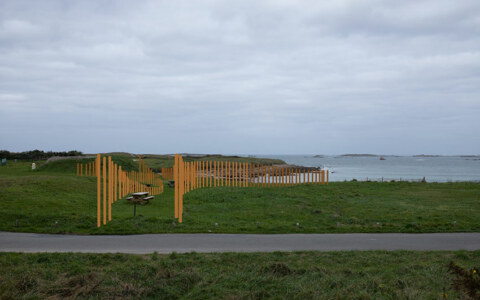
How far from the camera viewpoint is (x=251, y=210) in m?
15.7

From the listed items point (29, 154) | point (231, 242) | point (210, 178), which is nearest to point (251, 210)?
point (231, 242)

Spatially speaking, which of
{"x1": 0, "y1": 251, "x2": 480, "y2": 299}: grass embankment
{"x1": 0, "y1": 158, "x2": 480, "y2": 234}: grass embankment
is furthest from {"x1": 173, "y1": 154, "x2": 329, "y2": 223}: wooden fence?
{"x1": 0, "y1": 251, "x2": 480, "y2": 299}: grass embankment

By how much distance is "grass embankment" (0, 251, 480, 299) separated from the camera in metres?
6.46

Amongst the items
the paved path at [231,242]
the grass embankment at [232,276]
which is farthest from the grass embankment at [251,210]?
the grass embankment at [232,276]

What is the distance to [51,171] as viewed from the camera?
92.8 ft

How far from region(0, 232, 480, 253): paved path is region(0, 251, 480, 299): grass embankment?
978mm

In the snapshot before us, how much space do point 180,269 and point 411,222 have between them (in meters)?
9.16

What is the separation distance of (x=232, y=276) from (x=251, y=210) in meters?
8.59

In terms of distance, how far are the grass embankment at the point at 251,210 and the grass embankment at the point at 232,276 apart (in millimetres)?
3459

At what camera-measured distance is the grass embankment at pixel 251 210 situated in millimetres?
12203

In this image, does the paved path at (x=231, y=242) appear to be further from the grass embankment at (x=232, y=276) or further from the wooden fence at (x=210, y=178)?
the wooden fence at (x=210, y=178)

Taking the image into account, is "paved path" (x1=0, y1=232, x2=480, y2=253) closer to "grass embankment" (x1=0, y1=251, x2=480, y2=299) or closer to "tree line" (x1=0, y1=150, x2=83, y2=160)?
"grass embankment" (x1=0, y1=251, x2=480, y2=299)

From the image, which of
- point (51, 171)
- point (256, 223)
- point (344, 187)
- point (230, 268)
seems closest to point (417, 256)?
point (230, 268)

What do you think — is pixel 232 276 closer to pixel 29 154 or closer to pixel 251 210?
pixel 251 210
